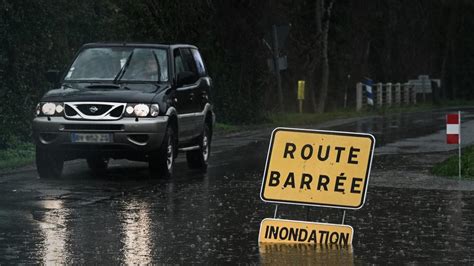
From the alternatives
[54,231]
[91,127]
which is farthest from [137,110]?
[54,231]

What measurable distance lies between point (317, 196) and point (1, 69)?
13100 millimetres

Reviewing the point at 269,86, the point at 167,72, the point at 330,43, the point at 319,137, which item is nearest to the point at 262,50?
the point at 269,86

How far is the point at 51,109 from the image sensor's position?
17562 mm

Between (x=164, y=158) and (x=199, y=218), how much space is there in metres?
4.81

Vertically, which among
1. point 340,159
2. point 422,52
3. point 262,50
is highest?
point 340,159

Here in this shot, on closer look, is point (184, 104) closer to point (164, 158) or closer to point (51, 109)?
point (164, 158)

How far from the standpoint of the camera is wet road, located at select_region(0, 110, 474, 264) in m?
10.4

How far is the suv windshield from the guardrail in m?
32.1

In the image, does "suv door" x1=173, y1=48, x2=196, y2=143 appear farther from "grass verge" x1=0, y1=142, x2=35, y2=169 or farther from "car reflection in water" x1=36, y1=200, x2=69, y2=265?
"car reflection in water" x1=36, y1=200, x2=69, y2=265

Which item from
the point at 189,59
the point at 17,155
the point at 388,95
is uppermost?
the point at 189,59

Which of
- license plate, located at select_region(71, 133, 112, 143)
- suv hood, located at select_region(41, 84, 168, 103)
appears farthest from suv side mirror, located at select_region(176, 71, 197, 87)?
license plate, located at select_region(71, 133, 112, 143)

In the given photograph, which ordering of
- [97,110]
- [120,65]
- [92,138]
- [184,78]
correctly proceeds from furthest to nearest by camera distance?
[120,65]
[184,78]
[97,110]
[92,138]

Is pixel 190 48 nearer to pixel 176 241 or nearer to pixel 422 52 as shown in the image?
pixel 176 241

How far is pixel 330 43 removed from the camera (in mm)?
51406
